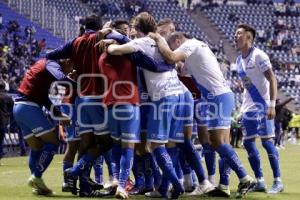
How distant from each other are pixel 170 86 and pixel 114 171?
1621 millimetres

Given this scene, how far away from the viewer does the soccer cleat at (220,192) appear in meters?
9.99

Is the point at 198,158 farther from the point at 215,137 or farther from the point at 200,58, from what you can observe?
the point at 200,58

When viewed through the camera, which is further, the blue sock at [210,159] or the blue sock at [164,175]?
the blue sock at [210,159]

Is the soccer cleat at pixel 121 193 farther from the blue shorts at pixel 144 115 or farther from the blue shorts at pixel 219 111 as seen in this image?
the blue shorts at pixel 219 111

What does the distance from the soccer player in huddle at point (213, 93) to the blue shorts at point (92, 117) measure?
1.22 metres

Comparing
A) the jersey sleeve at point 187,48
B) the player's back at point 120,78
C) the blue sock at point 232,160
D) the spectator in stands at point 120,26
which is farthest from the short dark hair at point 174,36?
the blue sock at point 232,160

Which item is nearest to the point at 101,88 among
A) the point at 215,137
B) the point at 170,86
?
the point at 170,86

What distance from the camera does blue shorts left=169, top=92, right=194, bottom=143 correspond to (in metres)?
9.74

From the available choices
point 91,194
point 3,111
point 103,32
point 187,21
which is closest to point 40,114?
point 91,194

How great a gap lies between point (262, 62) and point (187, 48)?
1816mm

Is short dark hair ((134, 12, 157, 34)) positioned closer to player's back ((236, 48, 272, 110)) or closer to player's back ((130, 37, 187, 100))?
player's back ((130, 37, 187, 100))

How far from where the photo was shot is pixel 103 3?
39.7 m

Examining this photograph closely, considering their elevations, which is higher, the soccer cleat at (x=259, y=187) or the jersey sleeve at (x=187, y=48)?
the jersey sleeve at (x=187, y=48)

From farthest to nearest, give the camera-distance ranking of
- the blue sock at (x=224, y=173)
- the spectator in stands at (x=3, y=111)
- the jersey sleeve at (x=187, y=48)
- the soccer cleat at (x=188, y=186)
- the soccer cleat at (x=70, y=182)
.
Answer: the spectator in stands at (x=3, y=111)
the soccer cleat at (x=188, y=186)
the blue sock at (x=224, y=173)
the soccer cleat at (x=70, y=182)
the jersey sleeve at (x=187, y=48)
